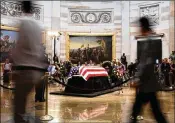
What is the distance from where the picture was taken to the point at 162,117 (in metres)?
3.72

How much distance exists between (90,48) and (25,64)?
1709 cm

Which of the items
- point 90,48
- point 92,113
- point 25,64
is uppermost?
point 90,48

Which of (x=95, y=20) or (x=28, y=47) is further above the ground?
(x=95, y=20)

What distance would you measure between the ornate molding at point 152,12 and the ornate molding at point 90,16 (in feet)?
8.07

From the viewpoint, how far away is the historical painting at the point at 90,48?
20234 mm

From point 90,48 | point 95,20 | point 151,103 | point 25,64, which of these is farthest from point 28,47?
point 95,20

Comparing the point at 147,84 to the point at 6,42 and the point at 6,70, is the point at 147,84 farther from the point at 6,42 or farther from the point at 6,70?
the point at 6,42

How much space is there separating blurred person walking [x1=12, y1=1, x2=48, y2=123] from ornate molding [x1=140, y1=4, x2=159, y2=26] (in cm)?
1620

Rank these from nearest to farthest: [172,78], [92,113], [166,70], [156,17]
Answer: [92,113] < [172,78] < [166,70] < [156,17]

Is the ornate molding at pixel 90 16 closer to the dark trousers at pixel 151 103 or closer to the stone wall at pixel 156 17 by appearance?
the stone wall at pixel 156 17

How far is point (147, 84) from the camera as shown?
377 cm

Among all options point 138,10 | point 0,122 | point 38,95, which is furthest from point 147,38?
point 138,10

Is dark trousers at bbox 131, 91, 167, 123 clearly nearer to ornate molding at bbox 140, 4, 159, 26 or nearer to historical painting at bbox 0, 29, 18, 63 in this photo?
historical painting at bbox 0, 29, 18, 63

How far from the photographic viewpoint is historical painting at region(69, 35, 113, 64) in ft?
66.4
